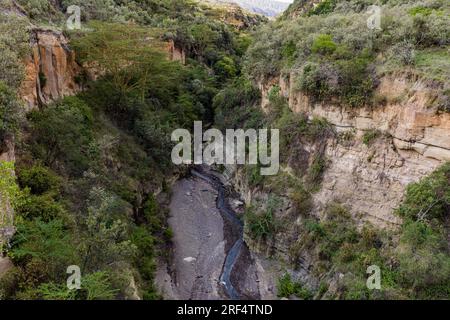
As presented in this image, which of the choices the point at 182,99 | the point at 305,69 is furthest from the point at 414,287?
the point at 182,99

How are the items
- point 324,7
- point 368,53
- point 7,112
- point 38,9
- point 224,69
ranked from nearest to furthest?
point 7,112
point 368,53
point 38,9
point 324,7
point 224,69

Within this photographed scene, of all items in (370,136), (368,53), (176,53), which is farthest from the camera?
(176,53)

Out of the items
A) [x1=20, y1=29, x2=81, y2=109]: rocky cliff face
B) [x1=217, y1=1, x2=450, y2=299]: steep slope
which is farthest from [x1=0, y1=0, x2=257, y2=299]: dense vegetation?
[x1=217, y1=1, x2=450, y2=299]: steep slope

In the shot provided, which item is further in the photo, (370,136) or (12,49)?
(370,136)

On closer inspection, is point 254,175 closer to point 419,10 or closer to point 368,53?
point 368,53

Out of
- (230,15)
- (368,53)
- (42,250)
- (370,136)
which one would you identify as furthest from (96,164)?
(230,15)

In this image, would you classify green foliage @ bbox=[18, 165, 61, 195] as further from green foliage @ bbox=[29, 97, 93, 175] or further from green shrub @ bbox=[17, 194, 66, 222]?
green foliage @ bbox=[29, 97, 93, 175]

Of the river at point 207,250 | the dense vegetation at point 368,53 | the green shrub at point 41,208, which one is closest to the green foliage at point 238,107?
the dense vegetation at point 368,53
